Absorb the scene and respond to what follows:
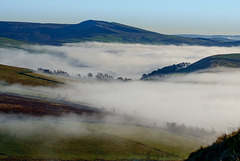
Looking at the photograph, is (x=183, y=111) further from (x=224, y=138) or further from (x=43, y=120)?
(x=224, y=138)

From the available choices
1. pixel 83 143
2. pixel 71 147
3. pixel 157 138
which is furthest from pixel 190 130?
pixel 71 147

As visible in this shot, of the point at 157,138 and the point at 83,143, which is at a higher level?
the point at 83,143

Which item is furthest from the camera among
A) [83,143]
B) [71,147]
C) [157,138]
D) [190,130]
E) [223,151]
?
[190,130]

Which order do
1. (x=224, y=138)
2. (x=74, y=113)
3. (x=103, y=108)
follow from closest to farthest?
(x=224, y=138) < (x=74, y=113) < (x=103, y=108)

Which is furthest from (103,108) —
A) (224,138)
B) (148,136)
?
(224,138)

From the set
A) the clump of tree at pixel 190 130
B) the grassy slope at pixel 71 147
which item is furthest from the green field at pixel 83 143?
the clump of tree at pixel 190 130

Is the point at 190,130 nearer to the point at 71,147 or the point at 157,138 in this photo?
the point at 157,138

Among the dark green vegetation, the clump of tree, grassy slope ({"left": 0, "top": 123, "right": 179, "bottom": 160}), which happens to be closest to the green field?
grassy slope ({"left": 0, "top": 123, "right": 179, "bottom": 160})

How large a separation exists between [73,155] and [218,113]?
142530mm

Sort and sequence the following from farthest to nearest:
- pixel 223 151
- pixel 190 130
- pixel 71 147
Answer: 1. pixel 190 130
2. pixel 71 147
3. pixel 223 151

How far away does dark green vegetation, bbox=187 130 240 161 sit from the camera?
21.1 meters

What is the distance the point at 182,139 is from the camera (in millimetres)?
103562

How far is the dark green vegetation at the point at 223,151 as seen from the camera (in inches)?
830

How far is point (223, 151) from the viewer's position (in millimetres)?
22234
